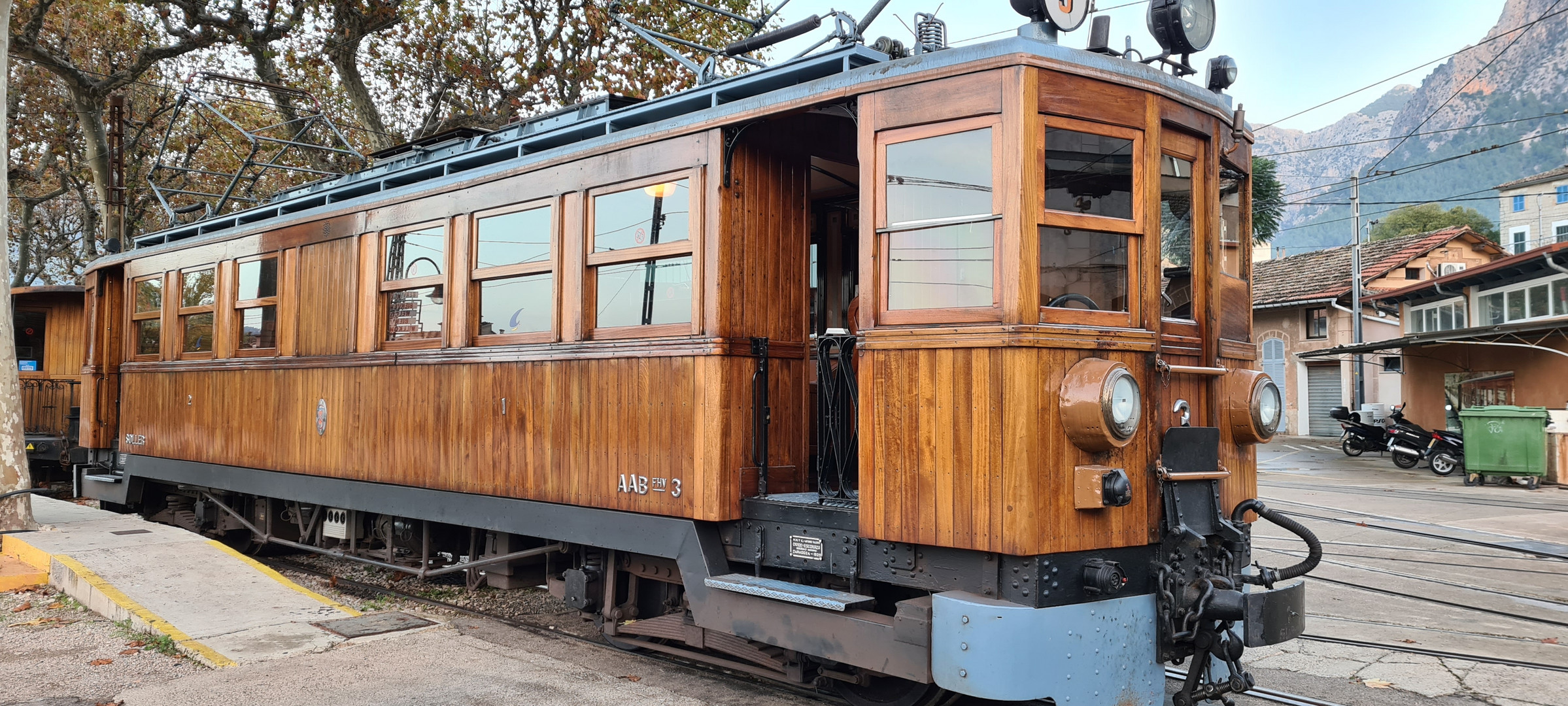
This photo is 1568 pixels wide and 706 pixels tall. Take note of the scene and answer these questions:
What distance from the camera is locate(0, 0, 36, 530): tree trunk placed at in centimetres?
933

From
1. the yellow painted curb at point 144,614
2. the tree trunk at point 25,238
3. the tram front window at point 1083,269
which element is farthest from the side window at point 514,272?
the tree trunk at point 25,238

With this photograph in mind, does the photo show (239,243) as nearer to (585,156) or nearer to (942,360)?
(585,156)

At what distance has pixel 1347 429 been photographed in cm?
2417

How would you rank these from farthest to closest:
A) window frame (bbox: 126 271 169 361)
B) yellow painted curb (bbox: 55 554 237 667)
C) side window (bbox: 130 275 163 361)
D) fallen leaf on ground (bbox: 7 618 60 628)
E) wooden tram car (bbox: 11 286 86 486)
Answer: wooden tram car (bbox: 11 286 86 486) → side window (bbox: 130 275 163 361) → window frame (bbox: 126 271 169 361) → fallen leaf on ground (bbox: 7 618 60 628) → yellow painted curb (bbox: 55 554 237 667)

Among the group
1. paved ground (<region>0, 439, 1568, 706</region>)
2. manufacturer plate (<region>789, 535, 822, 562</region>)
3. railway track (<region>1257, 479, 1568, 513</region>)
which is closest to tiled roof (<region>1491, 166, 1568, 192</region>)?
railway track (<region>1257, 479, 1568, 513</region>)

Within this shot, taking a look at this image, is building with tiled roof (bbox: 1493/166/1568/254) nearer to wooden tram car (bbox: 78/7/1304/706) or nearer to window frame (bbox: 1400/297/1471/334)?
window frame (bbox: 1400/297/1471/334)

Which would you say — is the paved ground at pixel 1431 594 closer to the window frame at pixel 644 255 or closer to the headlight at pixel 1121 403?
the headlight at pixel 1121 403

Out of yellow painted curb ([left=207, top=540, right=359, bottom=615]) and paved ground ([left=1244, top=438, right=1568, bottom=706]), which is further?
yellow painted curb ([left=207, top=540, right=359, bottom=615])

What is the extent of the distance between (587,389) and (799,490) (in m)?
1.35

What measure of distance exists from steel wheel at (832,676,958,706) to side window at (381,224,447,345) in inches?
149

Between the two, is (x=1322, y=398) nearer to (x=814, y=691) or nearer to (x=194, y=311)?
(x=194, y=311)

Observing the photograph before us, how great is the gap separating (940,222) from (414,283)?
445 cm

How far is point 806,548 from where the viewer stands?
5242 millimetres

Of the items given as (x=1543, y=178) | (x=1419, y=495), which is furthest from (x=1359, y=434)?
(x=1543, y=178)
